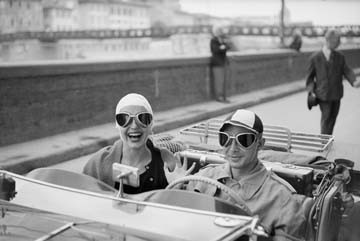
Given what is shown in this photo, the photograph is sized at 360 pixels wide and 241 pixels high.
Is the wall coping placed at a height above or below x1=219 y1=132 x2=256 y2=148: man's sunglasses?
below

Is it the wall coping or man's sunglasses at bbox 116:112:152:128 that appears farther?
the wall coping

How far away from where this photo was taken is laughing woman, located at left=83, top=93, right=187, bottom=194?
3.96m

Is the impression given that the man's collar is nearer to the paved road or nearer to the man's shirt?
the man's shirt

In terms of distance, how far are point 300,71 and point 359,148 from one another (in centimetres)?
1911

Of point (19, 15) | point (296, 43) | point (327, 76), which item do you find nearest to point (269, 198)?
point (327, 76)

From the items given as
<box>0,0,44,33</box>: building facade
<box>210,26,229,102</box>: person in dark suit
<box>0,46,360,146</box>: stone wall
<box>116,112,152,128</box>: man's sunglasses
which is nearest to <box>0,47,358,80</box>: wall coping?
<box>0,46,360,146</box>: stone wall

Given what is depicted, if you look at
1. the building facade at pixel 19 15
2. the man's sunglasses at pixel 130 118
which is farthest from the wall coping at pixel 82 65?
the man's sunglasses at pixel 130 118

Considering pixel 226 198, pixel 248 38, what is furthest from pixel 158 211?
pixel 248 38

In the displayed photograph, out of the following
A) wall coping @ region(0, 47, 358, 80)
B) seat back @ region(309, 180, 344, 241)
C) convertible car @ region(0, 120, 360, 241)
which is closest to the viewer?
convertible car @ region(0, 120, 360, 241)

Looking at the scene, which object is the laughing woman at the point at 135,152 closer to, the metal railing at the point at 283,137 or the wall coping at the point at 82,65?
the metal railing at the point at 283,137

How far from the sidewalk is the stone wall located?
24 cm

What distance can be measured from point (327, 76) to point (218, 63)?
7.46m

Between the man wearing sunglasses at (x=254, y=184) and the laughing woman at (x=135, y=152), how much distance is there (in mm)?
529

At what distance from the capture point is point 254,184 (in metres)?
3.54
